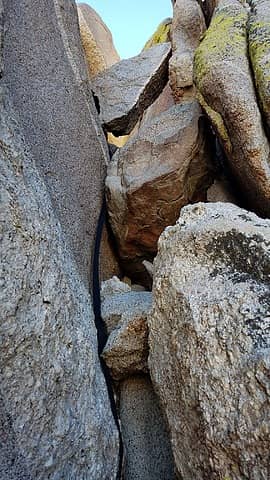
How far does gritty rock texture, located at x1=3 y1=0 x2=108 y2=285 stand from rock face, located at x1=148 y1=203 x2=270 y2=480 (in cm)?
70

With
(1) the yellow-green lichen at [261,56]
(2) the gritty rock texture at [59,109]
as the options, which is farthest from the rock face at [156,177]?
(1) the yellow-green lichen at [261,56]

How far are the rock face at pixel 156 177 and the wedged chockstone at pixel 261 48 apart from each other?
55cm

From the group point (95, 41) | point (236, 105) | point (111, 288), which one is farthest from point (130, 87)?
point (111, 288)

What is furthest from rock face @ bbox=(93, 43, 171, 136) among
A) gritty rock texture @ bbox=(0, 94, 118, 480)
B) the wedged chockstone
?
gritty rock texture @ bbox=(0, 94, 118, 480)

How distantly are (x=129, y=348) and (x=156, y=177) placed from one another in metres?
1.17

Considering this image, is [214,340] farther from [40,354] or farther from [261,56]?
[261,56]

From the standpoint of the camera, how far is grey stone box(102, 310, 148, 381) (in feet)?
6.11

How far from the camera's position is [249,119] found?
2.09 meters

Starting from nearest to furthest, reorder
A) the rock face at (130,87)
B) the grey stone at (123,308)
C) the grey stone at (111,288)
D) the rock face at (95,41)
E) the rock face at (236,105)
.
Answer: the grey stone at (123,308) < the rock face at (236,105) < the grey stone at (111,288) < the rock face at (130,87) < the rock face at (95,41)

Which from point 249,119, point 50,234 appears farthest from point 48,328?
point 249,119

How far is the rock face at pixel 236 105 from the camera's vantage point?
2102 mm

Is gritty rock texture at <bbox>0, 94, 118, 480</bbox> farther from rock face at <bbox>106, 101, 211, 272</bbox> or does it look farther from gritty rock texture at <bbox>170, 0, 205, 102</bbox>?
gritty rock texture at <bbox>170, 0, 205, 102</bbox>

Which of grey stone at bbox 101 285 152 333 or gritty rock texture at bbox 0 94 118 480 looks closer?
gritty rock texture at bbox 0 94 118 480

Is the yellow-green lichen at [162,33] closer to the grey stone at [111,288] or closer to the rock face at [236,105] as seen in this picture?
the rock face at [236,105]
